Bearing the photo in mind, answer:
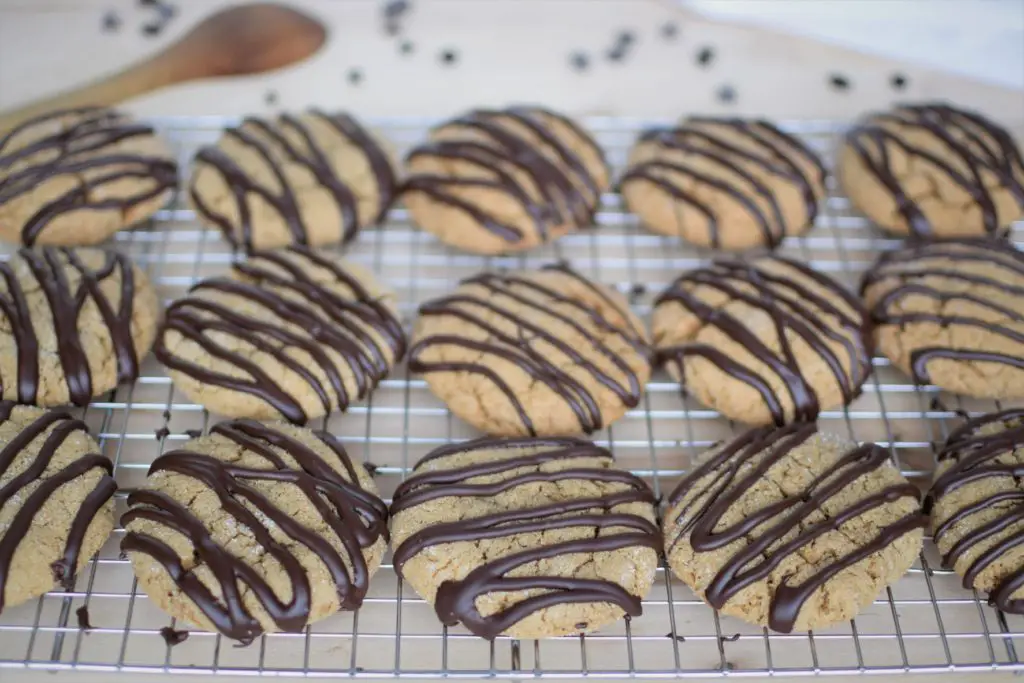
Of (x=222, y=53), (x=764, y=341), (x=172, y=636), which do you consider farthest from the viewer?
(x=222, y=53)

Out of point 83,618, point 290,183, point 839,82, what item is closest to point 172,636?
point 83,618

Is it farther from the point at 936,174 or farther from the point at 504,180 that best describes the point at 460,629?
the point at 936,174

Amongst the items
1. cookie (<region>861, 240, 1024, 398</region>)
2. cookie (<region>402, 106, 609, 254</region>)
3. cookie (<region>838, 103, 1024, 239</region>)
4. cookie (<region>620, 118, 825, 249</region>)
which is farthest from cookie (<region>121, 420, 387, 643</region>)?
cookie (<region>838, 103, 1024, 239</region>)

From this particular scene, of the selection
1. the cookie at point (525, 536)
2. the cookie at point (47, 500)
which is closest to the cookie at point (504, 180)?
the cookie at point (525, 536)

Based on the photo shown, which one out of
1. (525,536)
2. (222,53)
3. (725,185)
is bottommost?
(525,536)

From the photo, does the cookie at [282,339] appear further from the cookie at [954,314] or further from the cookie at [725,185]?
the cookie at [954,314]

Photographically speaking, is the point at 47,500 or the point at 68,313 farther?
the point at 68,313

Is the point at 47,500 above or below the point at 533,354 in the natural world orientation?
below

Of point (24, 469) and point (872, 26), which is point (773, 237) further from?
point (24, 469)

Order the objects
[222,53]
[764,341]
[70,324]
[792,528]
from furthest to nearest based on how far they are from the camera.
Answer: [222,53], [764,341], [70,324], [792,528]

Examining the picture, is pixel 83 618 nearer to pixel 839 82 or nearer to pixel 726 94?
pixel 726 94
